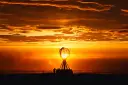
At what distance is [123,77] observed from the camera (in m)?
60.4

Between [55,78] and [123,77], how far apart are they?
11.1 metres

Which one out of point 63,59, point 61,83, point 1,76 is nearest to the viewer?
point 61,83

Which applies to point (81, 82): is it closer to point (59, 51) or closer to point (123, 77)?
point (59, 51)

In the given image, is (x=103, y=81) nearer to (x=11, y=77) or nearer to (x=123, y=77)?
(x=123, y=77)

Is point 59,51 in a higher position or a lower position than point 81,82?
higher

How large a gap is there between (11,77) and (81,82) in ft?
35.2

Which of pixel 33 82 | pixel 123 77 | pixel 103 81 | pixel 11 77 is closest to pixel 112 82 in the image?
pixel 103 81

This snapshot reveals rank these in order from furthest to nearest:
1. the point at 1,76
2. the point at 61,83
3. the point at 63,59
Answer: the point at 1,76 < the point at 63,59 < the point at 61,83

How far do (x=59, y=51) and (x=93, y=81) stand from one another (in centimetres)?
621

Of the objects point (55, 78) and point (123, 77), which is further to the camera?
point (123, 77)

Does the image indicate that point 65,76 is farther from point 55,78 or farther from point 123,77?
point 123,77

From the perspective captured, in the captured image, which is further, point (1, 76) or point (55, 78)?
point (1, 76)

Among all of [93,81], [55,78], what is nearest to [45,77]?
[55,78]

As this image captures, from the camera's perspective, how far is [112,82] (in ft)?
180
